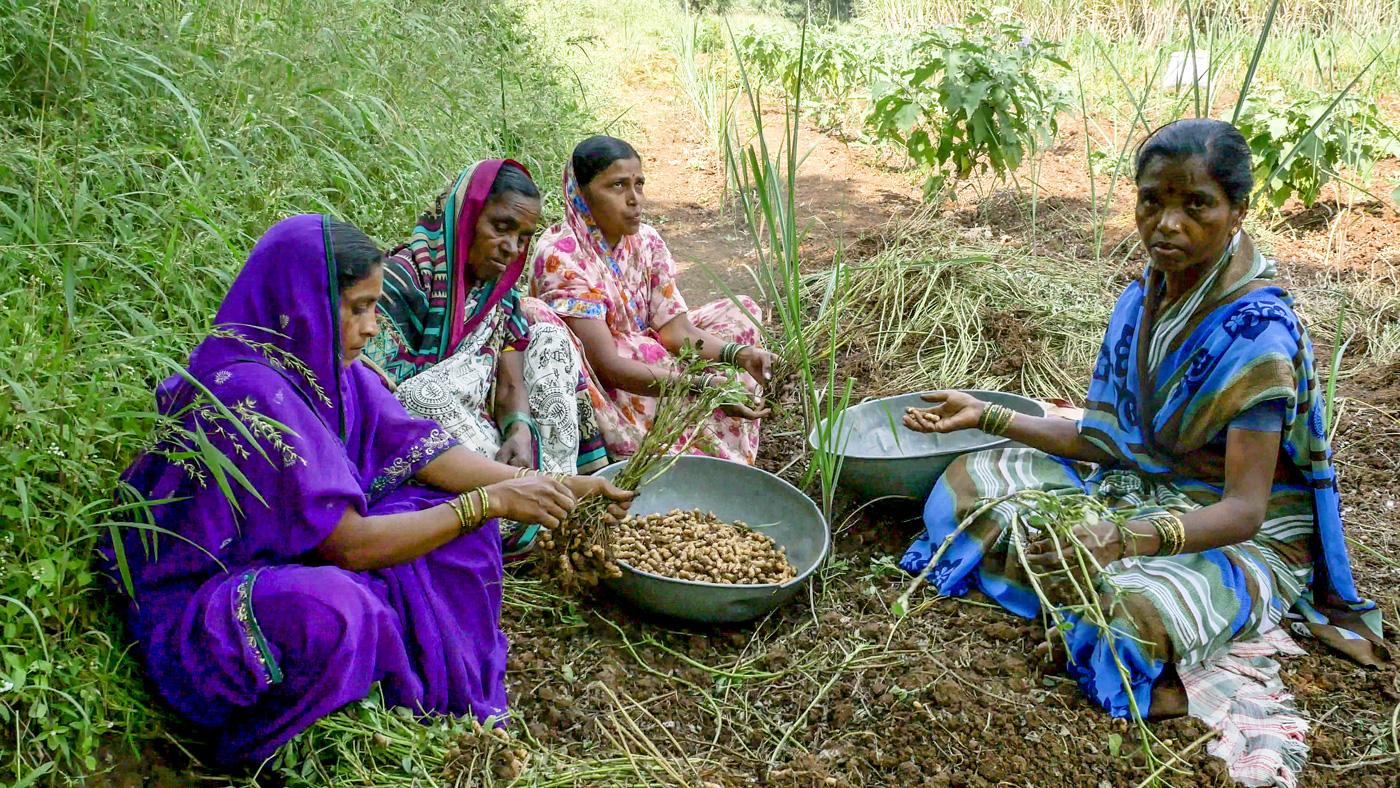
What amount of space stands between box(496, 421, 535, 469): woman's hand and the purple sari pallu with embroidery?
2.78 ft

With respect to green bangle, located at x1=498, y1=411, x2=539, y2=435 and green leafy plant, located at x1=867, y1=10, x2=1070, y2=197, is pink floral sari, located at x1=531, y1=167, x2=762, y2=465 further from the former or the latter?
green leafy plant, located at x1=867, y1=10, x2=1070, y2=197

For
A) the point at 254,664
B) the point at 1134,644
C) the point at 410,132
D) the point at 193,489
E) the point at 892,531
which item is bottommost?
the point at 892,531

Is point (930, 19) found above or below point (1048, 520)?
above

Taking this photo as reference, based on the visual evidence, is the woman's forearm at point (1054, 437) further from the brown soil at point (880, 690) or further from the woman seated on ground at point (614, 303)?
the woman seated on ground at point (614, 303)

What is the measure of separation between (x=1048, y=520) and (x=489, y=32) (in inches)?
214

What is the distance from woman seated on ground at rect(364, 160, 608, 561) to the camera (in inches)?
112

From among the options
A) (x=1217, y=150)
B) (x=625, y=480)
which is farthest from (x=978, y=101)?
(x=625, y=480)

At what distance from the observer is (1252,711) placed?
2.29 meters

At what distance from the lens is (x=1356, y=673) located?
2.44 metres

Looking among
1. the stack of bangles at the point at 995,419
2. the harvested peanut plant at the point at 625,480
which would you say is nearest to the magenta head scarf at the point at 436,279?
the harvested peanut plant at the point at 625,480

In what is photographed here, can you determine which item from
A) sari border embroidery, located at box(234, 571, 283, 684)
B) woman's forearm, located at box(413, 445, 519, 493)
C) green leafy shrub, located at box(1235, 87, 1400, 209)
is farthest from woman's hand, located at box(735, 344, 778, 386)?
green leafy shrub, located at box(1235, 87, 1400, 209)

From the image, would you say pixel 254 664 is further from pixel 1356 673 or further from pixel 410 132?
pixel 410 132

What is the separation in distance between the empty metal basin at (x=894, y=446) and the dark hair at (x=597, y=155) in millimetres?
1143

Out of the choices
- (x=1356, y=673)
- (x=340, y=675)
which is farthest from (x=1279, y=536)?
(x=340, y=675)
